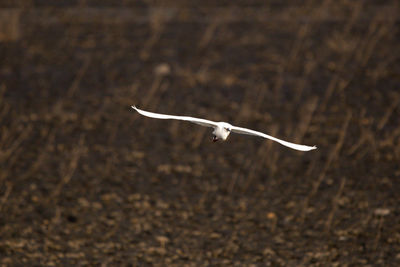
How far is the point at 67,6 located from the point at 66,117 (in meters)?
5.67

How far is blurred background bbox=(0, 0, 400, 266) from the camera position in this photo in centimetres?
466

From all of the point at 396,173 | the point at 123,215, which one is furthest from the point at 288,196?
the point at 123,215

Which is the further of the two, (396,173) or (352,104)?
(352,104)

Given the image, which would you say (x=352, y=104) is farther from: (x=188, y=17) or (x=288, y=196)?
(x=188, y=17)

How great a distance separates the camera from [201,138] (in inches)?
268

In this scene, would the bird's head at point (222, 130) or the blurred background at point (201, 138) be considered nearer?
the bird's head at point (222, 130)

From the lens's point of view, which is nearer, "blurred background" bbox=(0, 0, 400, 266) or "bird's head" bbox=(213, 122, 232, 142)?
"bird's head" bbox=(213, 122, 232, 142)

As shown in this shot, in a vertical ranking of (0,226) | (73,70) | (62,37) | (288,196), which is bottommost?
(0,226)

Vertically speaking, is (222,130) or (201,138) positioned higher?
(201,138)

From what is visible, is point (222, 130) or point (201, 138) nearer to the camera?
point (222, 130)

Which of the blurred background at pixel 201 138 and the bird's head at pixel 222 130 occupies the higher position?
the blurred background at pixel 201 138

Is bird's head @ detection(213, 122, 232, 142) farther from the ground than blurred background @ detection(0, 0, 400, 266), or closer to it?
closer to it

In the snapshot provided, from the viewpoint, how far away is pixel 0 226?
4.88m

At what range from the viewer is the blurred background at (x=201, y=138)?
15.3ft
